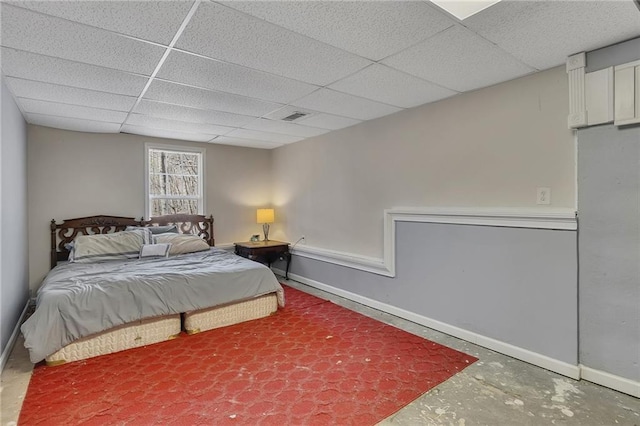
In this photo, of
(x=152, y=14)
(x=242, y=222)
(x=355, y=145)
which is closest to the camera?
(x=152, y=14)

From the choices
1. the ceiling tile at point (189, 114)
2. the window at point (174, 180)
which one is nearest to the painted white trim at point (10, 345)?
the window at point (174, 180)

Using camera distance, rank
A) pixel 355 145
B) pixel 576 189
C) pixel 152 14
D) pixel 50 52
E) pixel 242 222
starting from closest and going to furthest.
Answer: pixel 152 14
pixel 50 52
pixel 576 189
pixel 355 145
pixel 242 222

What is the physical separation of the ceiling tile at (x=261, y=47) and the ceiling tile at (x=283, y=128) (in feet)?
4.71

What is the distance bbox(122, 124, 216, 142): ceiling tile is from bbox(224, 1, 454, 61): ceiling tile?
3.12 metres

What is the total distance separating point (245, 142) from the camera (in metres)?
5.19

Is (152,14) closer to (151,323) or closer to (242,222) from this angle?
(151,323)

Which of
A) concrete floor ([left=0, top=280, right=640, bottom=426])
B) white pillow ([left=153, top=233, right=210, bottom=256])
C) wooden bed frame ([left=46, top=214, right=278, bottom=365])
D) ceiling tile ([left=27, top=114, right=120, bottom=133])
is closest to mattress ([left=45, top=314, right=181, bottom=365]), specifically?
wooden bed frame ([left=46, top=214, right=278, bottom=365])

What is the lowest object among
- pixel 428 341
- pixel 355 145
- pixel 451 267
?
pixel 428 341

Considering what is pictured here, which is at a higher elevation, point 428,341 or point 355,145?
point 355,145

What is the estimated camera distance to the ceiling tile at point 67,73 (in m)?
2.22

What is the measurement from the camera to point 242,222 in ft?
18.4

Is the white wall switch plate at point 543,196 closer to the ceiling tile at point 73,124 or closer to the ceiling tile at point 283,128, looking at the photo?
the ceiling tile at point 283,128

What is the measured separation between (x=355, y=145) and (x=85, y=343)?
134 inches

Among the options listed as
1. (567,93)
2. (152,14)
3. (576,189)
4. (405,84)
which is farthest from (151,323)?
(567,93)
